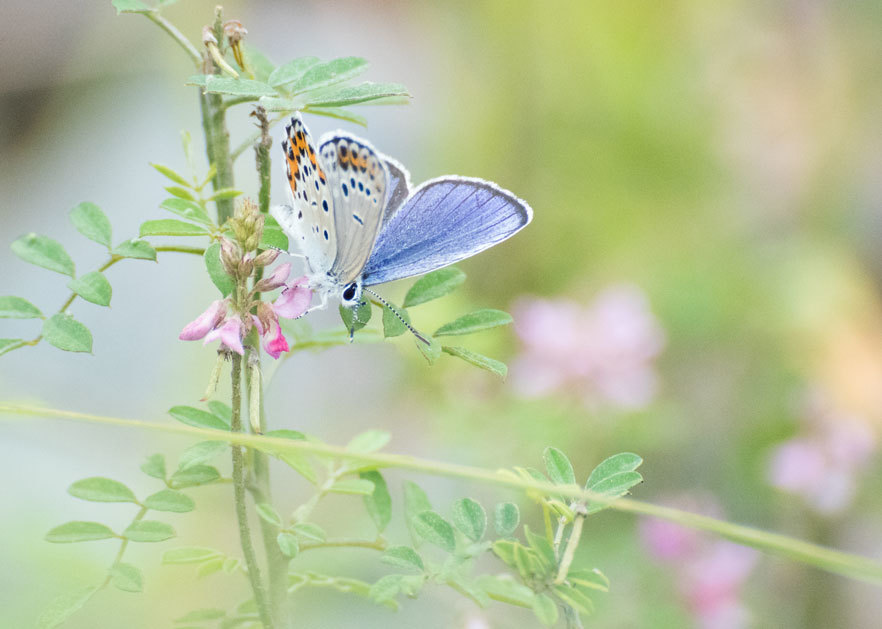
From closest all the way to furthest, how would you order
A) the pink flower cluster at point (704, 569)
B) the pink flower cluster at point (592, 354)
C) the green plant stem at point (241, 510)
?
the green plant stem at point (241, 510), the pink flower cluster at point (704, 569), the pink flower cluster at point (592, 354)

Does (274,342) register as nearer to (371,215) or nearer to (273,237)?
(273,237)

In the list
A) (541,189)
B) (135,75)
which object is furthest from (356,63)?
(135,75)

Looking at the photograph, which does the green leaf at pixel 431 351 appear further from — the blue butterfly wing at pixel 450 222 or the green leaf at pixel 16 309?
the green leaf at pixel 16 309

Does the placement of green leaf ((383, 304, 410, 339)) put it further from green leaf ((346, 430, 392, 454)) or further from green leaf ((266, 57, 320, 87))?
green leaf ((266, 57, 320, 87))

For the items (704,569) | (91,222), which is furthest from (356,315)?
(704,569)

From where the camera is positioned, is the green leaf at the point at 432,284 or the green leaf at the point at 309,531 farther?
the green leaf at the point at 432,284

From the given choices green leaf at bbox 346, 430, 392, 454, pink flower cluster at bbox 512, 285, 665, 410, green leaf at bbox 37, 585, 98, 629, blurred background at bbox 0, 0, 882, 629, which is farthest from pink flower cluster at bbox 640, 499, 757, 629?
green leaf at bbox 37, 585, 98, 629

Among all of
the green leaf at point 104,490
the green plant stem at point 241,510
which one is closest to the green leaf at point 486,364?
the green plant stem at point 241,510
